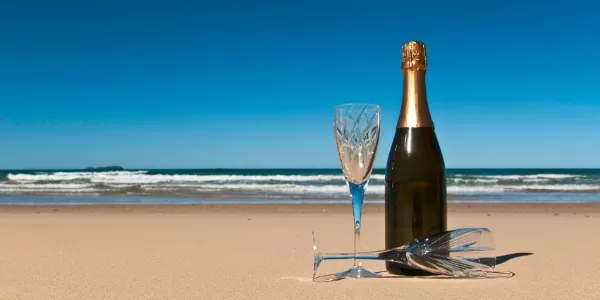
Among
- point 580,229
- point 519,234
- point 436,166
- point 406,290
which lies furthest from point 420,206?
point 580,229

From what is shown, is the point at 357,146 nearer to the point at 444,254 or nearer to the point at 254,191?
the point at 444,254

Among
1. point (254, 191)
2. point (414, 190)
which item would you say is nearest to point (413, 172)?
point (414, 190)

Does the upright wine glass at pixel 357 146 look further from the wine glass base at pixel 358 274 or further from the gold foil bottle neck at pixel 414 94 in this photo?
the gold foil bottle neck at pixel 414 94

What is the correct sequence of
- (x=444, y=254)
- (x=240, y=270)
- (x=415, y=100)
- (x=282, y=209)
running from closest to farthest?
(x=444, y=254)
(x=415, y=100)
(x=240, y=270)
(x=282, y=209)

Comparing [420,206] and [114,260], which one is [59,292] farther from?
[420,206]

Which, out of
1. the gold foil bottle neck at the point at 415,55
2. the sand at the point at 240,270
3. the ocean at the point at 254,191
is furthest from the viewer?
the ocean at the point at 254,191

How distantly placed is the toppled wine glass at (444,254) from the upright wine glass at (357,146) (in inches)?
4.8

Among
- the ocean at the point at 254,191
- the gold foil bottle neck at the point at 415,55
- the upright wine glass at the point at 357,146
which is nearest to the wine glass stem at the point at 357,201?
the upright wine glass at the point at 357,146

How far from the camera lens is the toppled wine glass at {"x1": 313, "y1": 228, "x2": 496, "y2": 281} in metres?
2.10

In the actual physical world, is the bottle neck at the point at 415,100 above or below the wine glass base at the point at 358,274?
above

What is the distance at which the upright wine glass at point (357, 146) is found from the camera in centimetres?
218

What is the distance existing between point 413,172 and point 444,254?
320 millimetres

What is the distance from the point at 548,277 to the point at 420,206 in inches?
23.5

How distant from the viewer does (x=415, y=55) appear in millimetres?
2227
